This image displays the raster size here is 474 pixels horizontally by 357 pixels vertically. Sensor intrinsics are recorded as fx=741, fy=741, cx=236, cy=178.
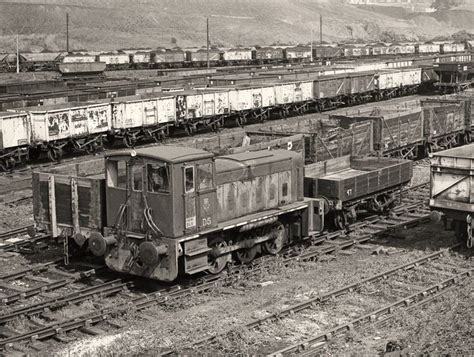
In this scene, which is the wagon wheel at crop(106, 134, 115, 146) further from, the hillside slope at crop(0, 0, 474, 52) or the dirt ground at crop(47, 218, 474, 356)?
the hillside slope at crop(0, 0, 474, 52)

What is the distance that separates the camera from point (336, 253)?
17594mm

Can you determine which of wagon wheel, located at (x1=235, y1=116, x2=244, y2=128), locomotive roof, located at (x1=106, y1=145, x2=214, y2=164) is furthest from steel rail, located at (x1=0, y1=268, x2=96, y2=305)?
wagon wheel, located at (x1=235, y1=116, x2=244, y2=128)

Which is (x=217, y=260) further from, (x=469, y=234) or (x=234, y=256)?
(x=469, y=234)

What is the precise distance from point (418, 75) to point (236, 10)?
117 metres

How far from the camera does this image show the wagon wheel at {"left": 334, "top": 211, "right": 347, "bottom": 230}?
19.4 metres

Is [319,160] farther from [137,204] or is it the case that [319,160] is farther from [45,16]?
[45,16]

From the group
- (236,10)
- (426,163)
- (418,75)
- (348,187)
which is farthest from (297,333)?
(236,10)

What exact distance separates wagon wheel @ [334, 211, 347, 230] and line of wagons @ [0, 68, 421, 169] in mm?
14390

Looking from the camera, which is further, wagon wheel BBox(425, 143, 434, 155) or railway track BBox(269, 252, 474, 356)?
wagon wheel BBox(425, 143, 434, 155)

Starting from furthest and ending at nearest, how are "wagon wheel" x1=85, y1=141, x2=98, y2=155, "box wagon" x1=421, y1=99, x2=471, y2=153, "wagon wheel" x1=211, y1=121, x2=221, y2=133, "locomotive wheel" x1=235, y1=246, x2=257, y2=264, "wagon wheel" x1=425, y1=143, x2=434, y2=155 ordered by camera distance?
"wagon wheel" x1=211, y1=121, x2=221, y2=133
"wagon wheel" x1=85, y1=141, x2=98, y2=155
"wagon wheel" x1=425, y1=143, x2=434, y2=155
"box wagon" x1=421, y1=99, x2=471, y2=153
"locomotive wheel" x1=235, y1=246, x2=257, y2=264

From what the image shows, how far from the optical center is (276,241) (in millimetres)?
17031

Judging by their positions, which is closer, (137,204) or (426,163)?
(137,204)

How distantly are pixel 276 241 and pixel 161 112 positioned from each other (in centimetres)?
1941

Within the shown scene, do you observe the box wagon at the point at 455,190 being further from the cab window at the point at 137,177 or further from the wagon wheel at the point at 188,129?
the wagon wheel at the point at 188,129
